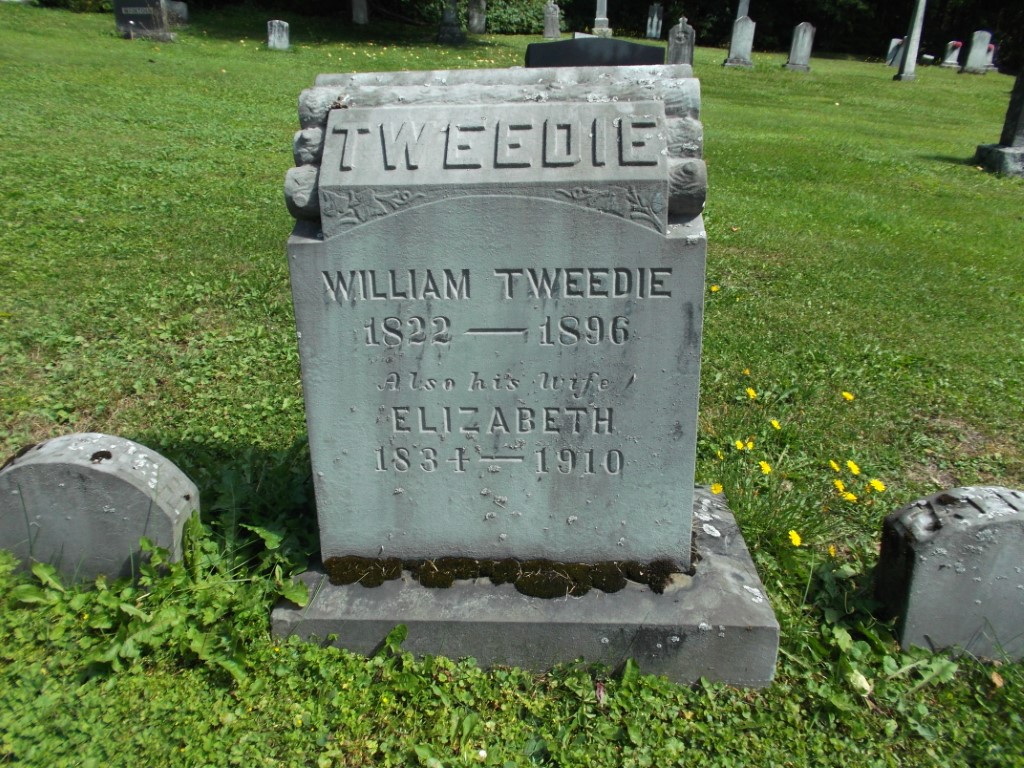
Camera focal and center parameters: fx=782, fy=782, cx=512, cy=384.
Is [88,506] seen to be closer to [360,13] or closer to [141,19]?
[141,19]

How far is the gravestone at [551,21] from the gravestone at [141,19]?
12964 mm

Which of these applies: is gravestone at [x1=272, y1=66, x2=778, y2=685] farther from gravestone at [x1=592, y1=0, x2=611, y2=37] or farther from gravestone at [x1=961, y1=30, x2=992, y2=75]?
gravestone at [x1=961, y1=30, x2=992, y2=75]

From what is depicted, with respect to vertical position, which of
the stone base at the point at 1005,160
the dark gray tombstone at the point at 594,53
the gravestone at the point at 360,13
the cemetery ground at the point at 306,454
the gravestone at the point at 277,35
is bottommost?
the cemetery ground at the point at 306,454

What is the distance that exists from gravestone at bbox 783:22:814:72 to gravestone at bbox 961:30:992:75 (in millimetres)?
6917

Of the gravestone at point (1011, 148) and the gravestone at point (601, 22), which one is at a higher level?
the gravestone at point (601, 22)

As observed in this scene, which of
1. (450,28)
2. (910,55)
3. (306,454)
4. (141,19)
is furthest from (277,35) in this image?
(306,454)

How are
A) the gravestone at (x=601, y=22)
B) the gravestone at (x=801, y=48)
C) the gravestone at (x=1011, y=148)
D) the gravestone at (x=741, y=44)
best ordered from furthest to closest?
1. the gravestone at (x=601, y=22)
2. the gravestone at (x=801, y=48)
3. the gravestone at (x=741, y=44)
4. the gravestone at (x=1011, y=148)

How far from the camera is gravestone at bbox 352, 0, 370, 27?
24297 mm

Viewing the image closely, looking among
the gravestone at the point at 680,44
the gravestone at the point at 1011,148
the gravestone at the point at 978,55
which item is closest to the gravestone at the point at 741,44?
the gravestone at the point at 680,44

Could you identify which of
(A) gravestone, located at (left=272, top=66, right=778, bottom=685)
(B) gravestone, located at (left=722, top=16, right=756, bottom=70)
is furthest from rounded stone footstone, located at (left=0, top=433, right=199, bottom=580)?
(B) gravestone, located at (left=722, top=16, right=756, bottom=70)

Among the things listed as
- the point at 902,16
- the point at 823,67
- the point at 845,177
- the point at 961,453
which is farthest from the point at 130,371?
the point at 902,16

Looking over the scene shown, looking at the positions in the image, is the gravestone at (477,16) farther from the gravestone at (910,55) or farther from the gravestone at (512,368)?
the gravestone at (512,368)

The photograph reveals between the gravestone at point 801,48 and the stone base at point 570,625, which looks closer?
the stone base at point 570,625

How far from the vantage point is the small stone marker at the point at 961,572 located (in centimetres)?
270
